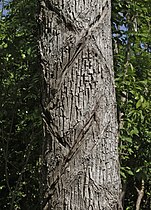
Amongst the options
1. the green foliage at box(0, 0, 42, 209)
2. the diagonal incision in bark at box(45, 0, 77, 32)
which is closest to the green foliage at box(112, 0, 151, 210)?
the green foliage at box(0, 0, 42, 209)

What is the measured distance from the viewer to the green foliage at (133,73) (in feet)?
16.3

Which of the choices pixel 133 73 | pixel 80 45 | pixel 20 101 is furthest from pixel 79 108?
pixel 20 101

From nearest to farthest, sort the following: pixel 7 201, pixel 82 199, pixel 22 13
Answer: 1. pixel 82 199
2. pixel 22 13
3. pixel 7 201

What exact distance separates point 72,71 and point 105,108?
124 mm

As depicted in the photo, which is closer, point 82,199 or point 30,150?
point 82,199

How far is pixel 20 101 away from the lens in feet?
20.5

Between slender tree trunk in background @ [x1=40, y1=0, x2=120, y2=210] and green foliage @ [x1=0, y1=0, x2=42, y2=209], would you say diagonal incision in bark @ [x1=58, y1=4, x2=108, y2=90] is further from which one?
green foliage @ [x1=0, y1=0, x2=42, y2=209]

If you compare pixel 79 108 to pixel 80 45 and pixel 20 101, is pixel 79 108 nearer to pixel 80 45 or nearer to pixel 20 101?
pixel 80 45

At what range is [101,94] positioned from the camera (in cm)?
120

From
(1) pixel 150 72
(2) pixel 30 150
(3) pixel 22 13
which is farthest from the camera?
(2) pixel 30 150

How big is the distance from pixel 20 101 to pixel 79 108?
5.12 metres

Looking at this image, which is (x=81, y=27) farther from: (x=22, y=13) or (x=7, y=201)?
(x=7, y=201)

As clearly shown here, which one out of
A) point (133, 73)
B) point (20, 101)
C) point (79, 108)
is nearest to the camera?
point (79, 108)

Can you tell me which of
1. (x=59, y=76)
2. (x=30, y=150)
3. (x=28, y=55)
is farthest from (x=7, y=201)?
(x=59, y=76)
